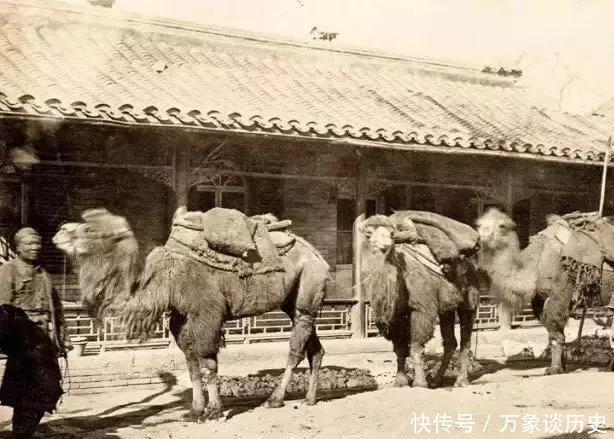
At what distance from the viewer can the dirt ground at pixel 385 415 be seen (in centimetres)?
664

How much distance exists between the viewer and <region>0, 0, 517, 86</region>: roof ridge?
14.0 metres

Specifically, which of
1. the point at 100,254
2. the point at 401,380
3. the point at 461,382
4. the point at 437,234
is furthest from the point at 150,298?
the point at 461,382

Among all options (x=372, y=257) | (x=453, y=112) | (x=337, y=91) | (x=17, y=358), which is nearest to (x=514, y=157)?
(x=453, y=112)

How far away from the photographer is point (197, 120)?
999 centimetres

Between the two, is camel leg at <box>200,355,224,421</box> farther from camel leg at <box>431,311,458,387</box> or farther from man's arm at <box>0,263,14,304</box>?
camel leg at <box>431,311,458,387</box>

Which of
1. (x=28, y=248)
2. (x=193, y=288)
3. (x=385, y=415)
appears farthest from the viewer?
(x=193, y=288)

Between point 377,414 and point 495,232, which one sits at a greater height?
point 495,232

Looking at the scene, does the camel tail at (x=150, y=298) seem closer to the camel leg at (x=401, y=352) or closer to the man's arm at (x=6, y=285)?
the man's arm at (x=6, y=285)

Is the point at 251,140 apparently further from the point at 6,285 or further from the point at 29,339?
the point at 29,339

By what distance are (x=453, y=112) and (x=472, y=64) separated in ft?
14.1

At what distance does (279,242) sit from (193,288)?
125 centimetres

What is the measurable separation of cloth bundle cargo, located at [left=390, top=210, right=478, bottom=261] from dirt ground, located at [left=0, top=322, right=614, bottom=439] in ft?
5.53

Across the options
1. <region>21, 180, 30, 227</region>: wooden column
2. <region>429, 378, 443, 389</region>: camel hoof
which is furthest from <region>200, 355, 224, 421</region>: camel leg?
<region>21, 180, 30, 227</region>: wooden column

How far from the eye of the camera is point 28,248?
6.93 m
